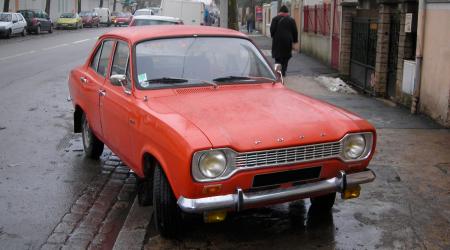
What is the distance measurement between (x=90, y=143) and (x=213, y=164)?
3556 mm

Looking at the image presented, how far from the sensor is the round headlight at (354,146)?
459 cm

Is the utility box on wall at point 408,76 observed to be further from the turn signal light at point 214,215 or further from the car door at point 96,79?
the turn signal light at point 214,215

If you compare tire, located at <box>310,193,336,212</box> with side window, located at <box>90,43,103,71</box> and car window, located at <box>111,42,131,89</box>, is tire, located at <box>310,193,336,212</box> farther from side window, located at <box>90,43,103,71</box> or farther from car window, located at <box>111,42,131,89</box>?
side window, located at <box>90,43,103,71</box>

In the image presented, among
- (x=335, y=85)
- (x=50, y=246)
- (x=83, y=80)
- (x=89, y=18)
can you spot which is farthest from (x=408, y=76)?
(x=89, y=18)

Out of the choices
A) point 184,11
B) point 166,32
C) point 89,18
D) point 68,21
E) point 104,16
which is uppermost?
point 104,16

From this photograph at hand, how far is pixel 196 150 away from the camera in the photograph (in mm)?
4070

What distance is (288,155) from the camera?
432 cm

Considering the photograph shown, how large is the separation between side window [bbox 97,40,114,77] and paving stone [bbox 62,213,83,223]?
1.63m

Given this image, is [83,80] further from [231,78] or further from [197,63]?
[231,78]

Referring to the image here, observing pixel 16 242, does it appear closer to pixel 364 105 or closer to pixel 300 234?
pixel 300 234

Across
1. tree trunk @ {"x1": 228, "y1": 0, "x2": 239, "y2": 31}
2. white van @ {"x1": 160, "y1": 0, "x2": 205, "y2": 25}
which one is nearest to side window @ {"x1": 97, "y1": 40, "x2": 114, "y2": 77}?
tree trunk @ {"x1": 228, "y1": 0, "x2": 239, "y2": 31}

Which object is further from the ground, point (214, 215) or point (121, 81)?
point (121, 81)

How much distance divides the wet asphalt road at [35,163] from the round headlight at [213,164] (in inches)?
65.6

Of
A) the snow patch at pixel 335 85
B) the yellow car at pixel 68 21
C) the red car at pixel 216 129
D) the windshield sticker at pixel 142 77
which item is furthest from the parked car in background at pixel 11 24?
the windshield sticker at pixel 142 77
